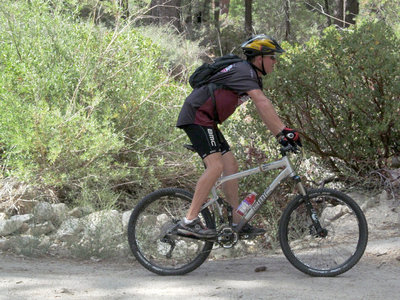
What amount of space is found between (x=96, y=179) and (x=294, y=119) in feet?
8.36

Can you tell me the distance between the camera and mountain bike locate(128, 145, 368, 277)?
15.4 feet

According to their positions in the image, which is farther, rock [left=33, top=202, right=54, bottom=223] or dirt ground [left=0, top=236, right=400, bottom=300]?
rock [left=33, top=202, right=54, bottom=223]

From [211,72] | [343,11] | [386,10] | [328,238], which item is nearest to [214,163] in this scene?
[211,72]

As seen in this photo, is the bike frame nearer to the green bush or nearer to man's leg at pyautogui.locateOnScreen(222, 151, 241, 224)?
man's leg at pyautogui.locateOnScreen(222, 151, 241, 224)

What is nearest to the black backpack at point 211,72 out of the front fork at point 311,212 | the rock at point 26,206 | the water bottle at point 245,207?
the water bottle at point 245,207

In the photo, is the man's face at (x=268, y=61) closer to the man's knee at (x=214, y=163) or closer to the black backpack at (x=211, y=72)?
the black backpack at (x=211, y=72)

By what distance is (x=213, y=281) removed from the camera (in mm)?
4641

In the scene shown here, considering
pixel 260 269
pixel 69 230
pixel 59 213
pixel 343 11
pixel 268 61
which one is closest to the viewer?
pixel 268 61

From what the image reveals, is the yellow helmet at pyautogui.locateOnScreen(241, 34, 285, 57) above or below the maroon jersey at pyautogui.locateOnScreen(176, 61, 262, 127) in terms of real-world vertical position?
above

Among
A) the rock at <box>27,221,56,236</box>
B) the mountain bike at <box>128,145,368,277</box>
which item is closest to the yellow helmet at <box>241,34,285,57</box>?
the mountain bike at <box>128,145,368,277</box>

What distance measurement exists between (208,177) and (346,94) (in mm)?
2718

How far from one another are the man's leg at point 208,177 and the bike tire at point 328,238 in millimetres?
648

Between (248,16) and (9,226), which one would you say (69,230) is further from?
(248,16)

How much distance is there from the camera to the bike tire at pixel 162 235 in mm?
5012
